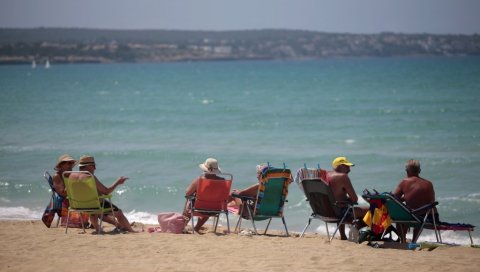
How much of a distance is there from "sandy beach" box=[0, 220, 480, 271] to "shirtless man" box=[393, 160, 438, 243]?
59 cm

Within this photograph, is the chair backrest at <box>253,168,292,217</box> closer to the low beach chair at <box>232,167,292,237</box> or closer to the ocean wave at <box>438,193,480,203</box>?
the low beach chair at <box>232,167,292,237</box>

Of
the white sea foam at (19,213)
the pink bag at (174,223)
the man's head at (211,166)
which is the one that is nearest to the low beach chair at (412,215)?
the man's head at (211,166)

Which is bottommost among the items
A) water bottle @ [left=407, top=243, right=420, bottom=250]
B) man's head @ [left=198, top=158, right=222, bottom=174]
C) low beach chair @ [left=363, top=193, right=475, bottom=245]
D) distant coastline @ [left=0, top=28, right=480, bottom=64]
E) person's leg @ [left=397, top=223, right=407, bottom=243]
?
water bottle @ [left=407, top=243, right=420, bottom=250]

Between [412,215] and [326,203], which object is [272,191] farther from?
[412,215]

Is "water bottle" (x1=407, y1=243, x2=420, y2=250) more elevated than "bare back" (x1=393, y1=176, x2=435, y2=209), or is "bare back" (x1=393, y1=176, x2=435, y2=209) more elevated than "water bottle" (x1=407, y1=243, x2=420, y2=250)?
"bare back" (x1=393, y1=176, x2=435, y2=209)

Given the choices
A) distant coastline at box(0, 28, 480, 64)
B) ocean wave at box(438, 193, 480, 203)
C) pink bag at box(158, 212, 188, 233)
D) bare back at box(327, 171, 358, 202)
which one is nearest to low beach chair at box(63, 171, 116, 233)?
pink bag at box(158, 212, 188, 233)

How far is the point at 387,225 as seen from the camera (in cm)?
820

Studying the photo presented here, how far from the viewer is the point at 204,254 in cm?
779

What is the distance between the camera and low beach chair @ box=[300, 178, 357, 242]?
8.66 m

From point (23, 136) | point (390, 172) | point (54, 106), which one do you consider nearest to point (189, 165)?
point (390, 172)

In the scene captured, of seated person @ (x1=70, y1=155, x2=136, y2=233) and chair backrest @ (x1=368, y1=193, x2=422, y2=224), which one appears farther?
seated person @ (x1=70, y1=155, x2=136, y2=233)

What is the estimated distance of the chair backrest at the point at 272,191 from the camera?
9008mm

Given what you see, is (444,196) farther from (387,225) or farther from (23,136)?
(23,136)

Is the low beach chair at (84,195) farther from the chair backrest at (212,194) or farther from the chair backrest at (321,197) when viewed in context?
the chair backrest at (321,197)
